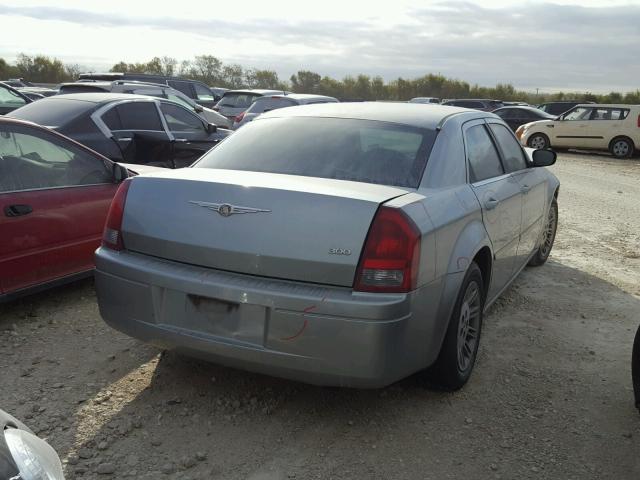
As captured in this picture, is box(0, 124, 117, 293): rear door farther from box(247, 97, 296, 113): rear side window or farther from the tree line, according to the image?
the tree line

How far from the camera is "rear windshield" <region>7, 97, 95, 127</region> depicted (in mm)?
7672

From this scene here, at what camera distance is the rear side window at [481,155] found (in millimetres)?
4105

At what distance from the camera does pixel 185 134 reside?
9.46m

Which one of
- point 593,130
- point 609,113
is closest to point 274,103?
point 593,130

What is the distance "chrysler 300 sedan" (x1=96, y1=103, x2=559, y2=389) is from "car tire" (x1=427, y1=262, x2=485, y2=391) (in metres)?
0.01

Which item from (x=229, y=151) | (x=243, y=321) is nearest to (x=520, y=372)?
(x=243, y=321)

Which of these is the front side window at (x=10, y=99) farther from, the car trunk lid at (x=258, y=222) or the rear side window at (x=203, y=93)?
the car trunk lid at (x=258, y=222)

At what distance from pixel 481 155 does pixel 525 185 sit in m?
0.93

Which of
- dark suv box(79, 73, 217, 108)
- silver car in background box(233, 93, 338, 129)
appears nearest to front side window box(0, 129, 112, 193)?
silver car in background box(233, 93, 338, 129)

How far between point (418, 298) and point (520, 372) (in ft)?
4.38

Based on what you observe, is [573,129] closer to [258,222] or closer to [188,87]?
[188,87]

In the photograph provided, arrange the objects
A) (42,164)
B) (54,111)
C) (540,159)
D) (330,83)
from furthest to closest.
Result: 1. (330,83)
2. (54,111)
3. (540,159)
4. (42,164)

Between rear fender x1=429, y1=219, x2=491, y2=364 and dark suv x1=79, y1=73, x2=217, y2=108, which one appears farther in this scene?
dark suv x1=79, y1=73, x2=217, y2=108

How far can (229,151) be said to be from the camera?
397cm
